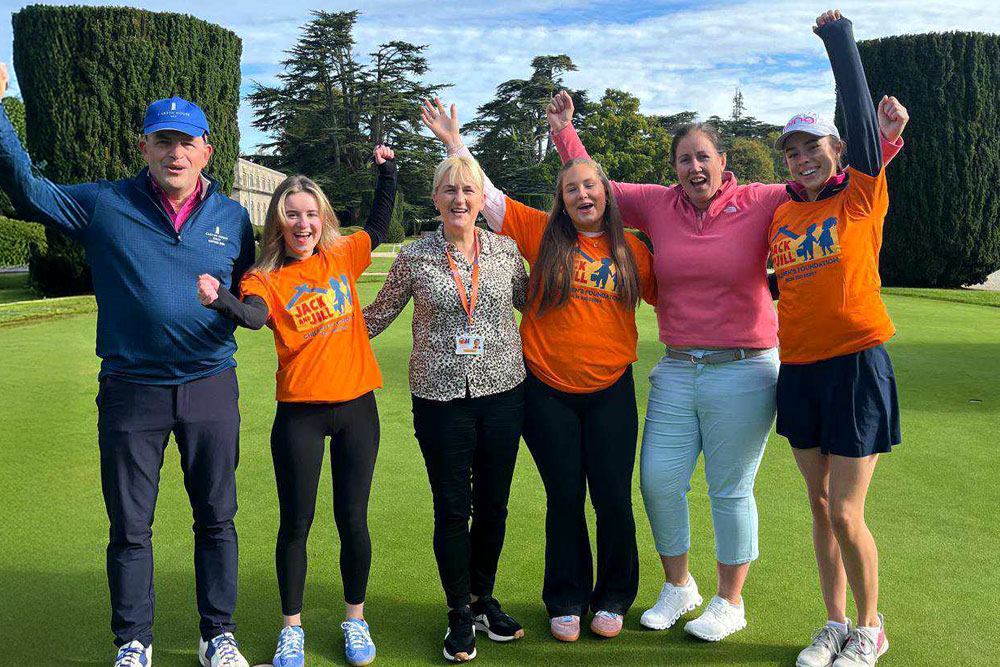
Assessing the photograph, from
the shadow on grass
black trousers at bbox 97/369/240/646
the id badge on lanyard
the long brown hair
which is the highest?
the long brown hair

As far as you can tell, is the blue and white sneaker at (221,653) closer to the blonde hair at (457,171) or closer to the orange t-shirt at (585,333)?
the orange t-shirt at (585,333)

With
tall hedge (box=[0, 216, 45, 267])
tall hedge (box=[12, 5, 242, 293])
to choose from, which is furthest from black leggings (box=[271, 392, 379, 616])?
tall hedge (box=[0, 216, 45, 267])

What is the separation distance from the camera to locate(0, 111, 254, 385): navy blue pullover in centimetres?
279

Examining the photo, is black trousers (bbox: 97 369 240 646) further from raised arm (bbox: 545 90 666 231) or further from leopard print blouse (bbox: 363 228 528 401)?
raised arm (bbox: 545 90 666 231)

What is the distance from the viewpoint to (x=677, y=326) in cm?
316

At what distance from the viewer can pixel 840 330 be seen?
9.04ft

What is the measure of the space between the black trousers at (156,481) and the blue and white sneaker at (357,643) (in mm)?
435

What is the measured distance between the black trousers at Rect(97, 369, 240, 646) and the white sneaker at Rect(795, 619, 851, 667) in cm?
209

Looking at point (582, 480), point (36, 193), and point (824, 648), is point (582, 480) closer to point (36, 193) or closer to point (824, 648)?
point (824, 648)

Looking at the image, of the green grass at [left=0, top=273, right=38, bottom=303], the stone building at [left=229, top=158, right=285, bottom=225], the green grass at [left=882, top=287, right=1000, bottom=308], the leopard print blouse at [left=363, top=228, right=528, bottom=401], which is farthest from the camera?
the stone building at [left=229, top=158, right=285, bottom=225]

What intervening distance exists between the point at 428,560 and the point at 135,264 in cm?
188

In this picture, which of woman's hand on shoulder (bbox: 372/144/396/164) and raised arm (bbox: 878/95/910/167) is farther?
woman's hand on shoulder (bbox: 372/144/396/164)

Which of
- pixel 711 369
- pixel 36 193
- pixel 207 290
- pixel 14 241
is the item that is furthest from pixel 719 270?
pixel 14 241

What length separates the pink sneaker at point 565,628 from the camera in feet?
10.0
